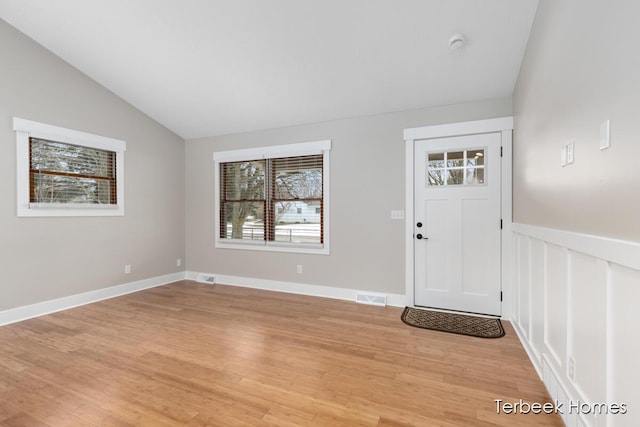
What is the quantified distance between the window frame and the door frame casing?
4.03m

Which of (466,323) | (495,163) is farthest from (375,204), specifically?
(466,323)

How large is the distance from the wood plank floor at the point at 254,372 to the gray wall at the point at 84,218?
1.92 ft

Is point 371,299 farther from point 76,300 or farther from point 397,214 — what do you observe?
point 76,300

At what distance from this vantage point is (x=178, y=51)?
3.20m

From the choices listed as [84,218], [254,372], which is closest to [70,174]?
[84,218]

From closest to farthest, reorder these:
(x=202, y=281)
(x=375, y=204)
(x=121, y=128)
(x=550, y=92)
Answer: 1. (x=550, y=92)
2. (x=375, y=204)
3. (x=121, y=128)
4. (x=202, y=281)

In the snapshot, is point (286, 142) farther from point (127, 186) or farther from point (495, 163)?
point (495, 163)

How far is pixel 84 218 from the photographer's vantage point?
12.6 feet

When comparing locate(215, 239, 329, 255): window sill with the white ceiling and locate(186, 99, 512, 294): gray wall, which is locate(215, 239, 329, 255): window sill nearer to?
locate(186, 99, 512, 294): gray wall

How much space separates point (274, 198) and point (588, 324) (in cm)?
381

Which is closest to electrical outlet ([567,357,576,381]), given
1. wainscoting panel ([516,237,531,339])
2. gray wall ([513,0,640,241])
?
gray wall ([513,0,640,241])

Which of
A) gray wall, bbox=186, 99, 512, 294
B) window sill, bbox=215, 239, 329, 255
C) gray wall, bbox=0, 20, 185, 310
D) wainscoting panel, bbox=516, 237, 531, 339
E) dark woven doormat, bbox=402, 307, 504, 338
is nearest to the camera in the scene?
wainscoting panel, bbox=516, 237, 531, 339

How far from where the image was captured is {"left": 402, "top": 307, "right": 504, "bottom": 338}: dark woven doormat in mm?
2880

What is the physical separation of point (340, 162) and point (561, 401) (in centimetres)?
315
